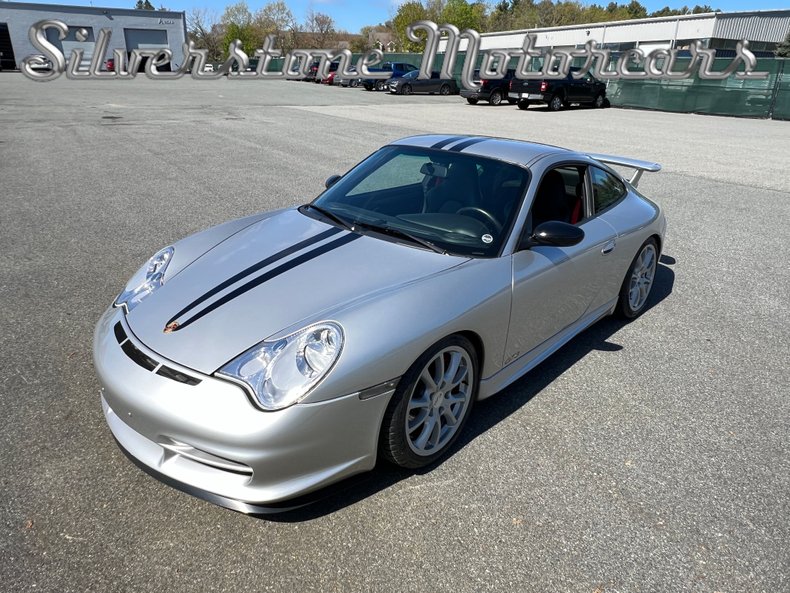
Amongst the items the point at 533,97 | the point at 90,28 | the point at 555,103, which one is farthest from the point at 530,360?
the point at 90,28

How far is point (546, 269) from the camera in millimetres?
3299

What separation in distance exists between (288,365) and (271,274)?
69 cm

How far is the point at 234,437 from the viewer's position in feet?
7.13

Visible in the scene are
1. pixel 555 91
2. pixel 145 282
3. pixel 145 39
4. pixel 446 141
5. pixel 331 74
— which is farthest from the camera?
pixel 145 39

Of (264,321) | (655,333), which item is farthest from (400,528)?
(655,333)

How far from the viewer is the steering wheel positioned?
3250mm

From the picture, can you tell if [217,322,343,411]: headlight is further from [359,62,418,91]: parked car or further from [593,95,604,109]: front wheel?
[359,62,418,91]: parked car

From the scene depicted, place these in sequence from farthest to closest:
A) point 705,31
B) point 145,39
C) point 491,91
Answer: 1. point 145,39
2. point 705,31
3. point 491,91

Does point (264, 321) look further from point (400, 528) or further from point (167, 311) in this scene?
point (400, 528)

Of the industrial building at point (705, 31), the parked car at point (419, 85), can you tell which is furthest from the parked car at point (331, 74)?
the industrial building at point (705, 31)

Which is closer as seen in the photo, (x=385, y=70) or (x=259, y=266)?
(x=259, y=266)

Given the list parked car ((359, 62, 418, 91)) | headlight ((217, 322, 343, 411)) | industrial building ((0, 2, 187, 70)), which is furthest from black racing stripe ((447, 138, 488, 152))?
industrial building ((0, 2, 187, 70))

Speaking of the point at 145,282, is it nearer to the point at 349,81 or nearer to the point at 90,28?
the point at 349,81

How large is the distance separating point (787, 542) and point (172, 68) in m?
71.8
